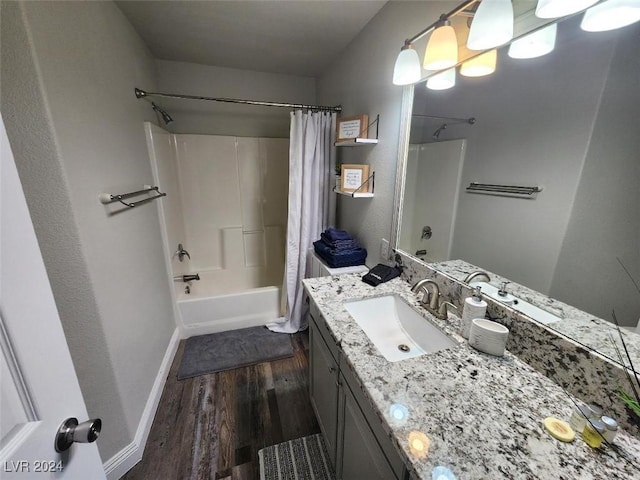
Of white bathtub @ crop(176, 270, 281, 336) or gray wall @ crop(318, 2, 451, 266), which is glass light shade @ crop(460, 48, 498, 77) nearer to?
gray wall @ crop(318, 2, 451, 266)

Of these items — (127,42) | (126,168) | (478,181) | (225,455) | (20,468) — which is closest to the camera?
(20,468)

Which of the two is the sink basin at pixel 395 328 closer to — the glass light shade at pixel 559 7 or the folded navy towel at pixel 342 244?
the folded navy towel at pixel 342 244

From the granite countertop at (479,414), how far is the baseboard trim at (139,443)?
1329 millimetres

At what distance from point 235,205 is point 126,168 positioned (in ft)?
4.63

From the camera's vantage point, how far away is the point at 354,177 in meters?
1.81

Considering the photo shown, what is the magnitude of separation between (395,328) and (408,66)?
4.14ft

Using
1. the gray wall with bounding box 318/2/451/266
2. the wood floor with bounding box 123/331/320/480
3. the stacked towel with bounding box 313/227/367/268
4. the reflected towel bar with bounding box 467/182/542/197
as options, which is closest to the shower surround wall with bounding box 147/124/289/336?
the wood floor with bounding box 123/331/320/480

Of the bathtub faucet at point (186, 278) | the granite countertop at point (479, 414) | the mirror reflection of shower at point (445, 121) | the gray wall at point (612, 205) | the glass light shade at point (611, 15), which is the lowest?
the bathtub faucet at point (186, 278)

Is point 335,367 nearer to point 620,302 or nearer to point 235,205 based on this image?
point 620,302

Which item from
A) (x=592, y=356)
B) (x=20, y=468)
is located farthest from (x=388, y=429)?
(x=20, y=468)

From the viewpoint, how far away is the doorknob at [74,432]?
0.50 meters

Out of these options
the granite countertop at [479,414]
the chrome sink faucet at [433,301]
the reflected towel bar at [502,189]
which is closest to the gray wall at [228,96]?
the reflected towel bar at [502,189]

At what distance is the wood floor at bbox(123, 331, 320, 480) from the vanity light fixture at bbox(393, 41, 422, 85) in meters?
2.01

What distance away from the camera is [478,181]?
1.06m
